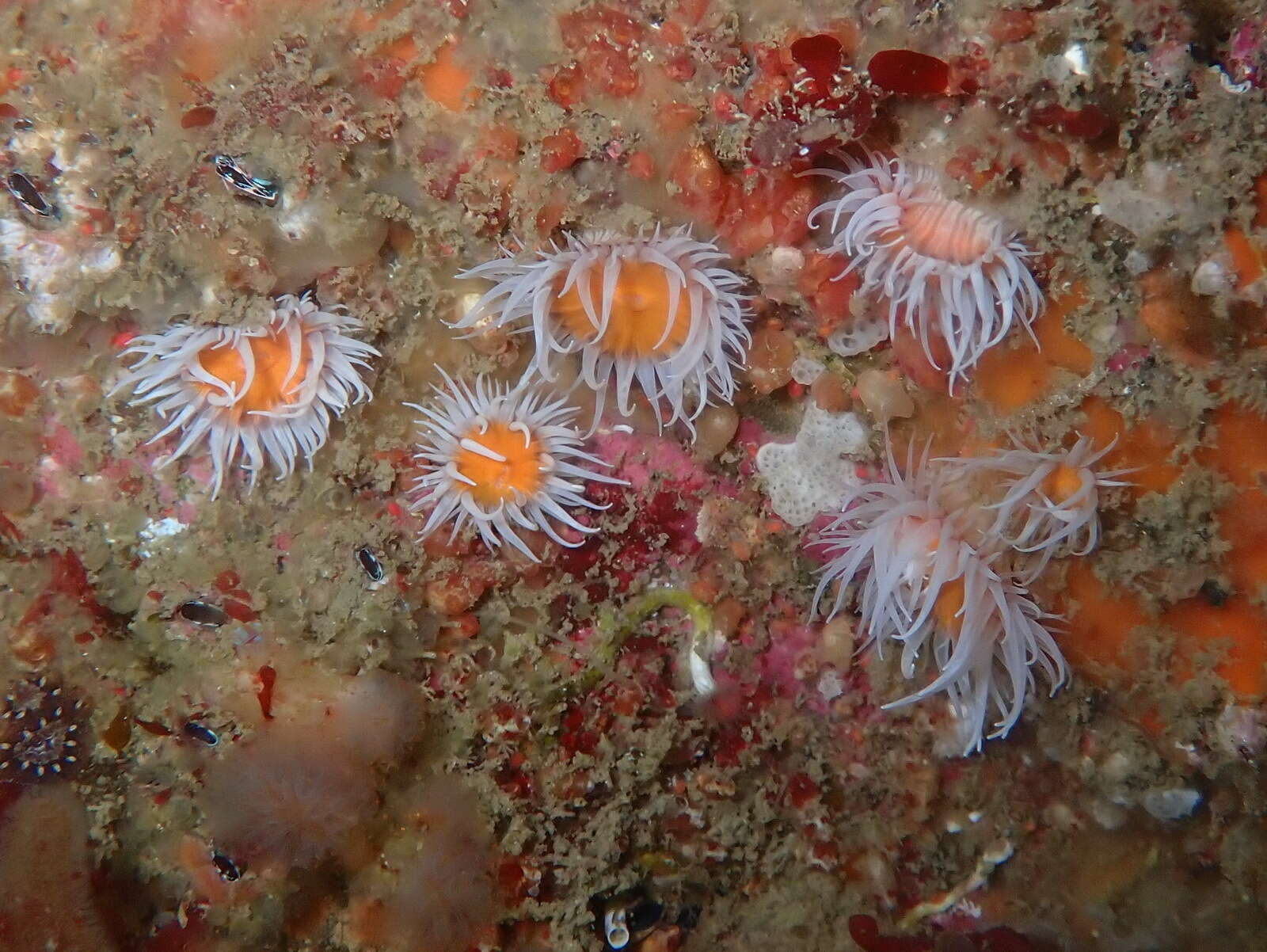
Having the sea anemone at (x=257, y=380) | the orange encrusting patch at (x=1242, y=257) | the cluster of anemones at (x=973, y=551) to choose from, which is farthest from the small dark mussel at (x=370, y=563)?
the orange encrusting patch at (x=1242, y=257)

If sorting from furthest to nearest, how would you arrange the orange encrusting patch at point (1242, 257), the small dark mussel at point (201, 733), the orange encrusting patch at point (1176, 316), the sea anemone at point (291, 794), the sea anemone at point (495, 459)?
the small dark mussel at point (201, 733), the sea anemone at point (291, 794), the sea anemone at point (495, 459), the orange encrusting patch at point (1176, 316), the orange encrusting patch at point (1242, 257)

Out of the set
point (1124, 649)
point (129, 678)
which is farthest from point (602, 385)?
point (129, 678)

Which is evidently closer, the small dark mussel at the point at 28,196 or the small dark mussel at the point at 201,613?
the small dark mussel at the point at 28,196

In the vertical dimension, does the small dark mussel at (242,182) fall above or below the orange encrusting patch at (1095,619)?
above

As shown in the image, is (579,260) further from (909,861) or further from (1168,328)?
(909,861)

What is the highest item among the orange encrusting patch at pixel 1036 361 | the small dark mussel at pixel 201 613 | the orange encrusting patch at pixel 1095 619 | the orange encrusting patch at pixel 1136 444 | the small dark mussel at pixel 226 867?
the orange encrusting patch at pixel 1036 361

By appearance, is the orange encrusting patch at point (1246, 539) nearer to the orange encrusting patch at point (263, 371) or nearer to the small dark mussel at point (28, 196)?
the orange encrusting patch at point (263, 371)

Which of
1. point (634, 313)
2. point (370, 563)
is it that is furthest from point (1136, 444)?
point (370, 563)
